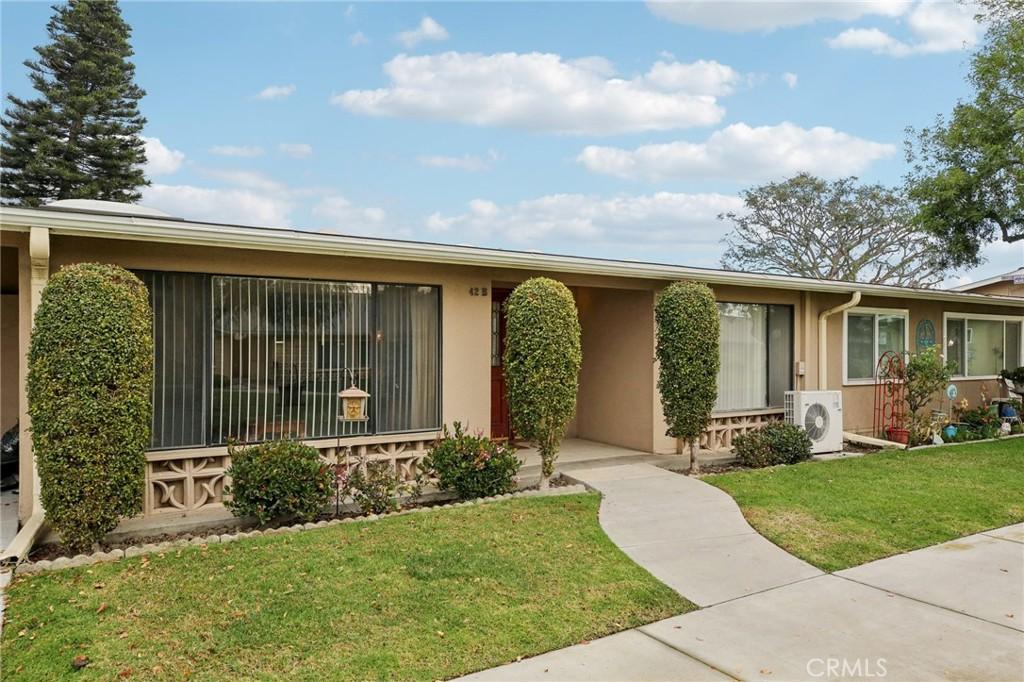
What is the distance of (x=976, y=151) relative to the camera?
11.4m

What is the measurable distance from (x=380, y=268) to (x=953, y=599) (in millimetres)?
5242

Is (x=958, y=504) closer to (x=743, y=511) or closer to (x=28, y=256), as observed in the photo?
(x=743, y=511)

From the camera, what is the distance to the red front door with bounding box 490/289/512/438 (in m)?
8.76

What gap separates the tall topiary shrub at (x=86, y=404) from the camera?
4348mm

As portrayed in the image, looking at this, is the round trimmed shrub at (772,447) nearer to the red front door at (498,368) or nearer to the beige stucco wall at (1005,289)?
the red front door at (498,368)

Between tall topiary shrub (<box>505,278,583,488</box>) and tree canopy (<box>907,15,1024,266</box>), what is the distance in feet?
28.4

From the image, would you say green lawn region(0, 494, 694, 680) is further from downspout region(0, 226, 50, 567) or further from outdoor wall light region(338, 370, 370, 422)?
outdoor wall light region(338, 370, 370, 422)

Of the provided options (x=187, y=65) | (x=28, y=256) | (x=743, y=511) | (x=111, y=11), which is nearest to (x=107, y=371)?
(x=28, y=256)

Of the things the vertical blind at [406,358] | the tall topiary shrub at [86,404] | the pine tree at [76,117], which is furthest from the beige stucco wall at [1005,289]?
the pine tree at [76,117]

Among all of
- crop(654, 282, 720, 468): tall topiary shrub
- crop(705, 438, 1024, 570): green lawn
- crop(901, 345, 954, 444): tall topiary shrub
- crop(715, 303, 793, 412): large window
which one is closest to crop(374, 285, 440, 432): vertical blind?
crop(654, 282, 720, 468): tall topiary shrub

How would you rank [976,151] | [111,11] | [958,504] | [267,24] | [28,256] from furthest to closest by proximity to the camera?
[111,11] → [976,151] → [267,24] → [958,504] → [28,256]

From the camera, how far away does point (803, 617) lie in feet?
12.2

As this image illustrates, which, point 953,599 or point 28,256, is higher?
point 28,256

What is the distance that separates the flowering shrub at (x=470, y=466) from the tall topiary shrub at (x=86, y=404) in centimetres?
243
